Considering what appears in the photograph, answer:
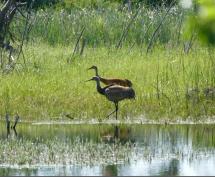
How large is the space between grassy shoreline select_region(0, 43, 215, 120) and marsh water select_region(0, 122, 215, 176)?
861 millimetres

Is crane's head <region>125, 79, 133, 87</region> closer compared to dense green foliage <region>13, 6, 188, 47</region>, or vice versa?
crane's head <region>125, 79, 133, 87</region>

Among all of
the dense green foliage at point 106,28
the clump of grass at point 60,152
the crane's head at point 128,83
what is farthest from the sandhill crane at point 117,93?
the dense green foliage at point 106,28

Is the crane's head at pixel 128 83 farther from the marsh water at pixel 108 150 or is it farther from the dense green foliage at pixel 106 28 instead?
the dense green foliage at pixel 106 28

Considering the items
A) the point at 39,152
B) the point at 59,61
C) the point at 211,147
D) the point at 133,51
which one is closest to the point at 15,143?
the point at 39,152

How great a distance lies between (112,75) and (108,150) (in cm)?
596

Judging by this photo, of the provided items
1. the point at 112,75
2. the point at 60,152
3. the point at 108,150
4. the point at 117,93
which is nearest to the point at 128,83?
the point at 117,93

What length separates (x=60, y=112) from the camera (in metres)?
15.0

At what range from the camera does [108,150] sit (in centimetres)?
1166

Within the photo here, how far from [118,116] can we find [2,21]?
16.4 feet

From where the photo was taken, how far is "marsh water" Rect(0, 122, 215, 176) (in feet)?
34.6

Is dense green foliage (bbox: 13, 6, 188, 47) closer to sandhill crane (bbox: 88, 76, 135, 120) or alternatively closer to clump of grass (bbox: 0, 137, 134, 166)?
sandhill crane (bbox: 88, 76, 135, 120)

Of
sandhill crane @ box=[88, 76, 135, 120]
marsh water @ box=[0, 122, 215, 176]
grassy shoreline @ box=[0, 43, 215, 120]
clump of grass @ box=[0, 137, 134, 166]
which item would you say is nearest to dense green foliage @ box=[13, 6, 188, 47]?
grassy shoreline @ box=[0, 43, 215, 120]

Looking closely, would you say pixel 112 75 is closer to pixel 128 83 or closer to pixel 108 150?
pixel 128 83

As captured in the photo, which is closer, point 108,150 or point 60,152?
point 60,152
